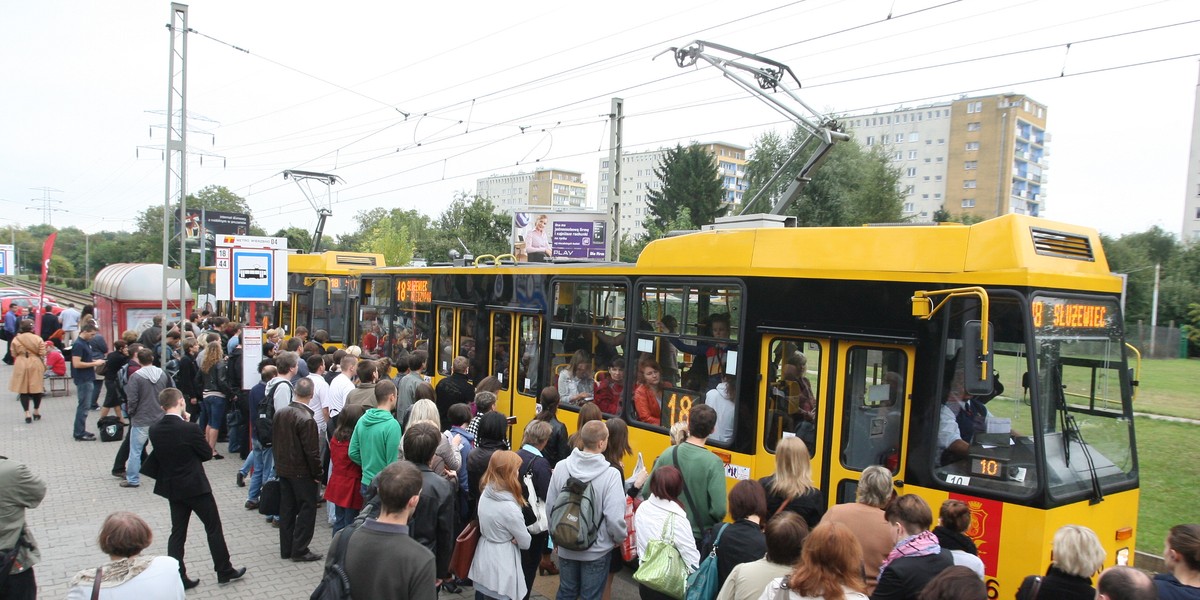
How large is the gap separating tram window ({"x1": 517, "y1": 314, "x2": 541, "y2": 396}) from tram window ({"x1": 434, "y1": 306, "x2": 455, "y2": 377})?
2.20 m

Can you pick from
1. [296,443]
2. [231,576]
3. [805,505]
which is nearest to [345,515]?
[296,443]

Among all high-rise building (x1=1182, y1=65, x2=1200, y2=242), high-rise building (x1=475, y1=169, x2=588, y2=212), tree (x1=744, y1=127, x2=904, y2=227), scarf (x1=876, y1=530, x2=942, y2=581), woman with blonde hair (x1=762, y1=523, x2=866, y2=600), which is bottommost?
scarf (x1=876, y1=530, x2=942, y2=581)

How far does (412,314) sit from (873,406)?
9069mm

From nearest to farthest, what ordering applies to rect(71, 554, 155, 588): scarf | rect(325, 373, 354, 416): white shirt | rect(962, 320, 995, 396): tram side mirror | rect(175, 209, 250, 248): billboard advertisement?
rect(71, 554, 155, 588): scarf → rect(962, 320, 995, 396): tram side mirror → rect(325, 373, 354, 416): white shirt → rect(175, 209, 250, 248): billboard advertisement

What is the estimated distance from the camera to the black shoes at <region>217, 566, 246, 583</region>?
6.68m

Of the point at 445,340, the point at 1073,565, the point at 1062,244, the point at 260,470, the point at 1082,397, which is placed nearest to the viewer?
the point at 1073,565

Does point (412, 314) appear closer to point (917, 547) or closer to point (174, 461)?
point (174, 461)

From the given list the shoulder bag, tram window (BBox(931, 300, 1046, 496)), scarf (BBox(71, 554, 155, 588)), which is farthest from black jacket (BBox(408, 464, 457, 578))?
tram window (BBox(931, 300, 1046, 496))

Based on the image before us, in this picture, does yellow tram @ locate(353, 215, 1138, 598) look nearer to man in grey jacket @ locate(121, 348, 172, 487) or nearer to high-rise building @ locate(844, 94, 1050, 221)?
man in grey jacket @ locate(121, 348, 172, 487)

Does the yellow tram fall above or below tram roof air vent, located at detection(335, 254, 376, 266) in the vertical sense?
below

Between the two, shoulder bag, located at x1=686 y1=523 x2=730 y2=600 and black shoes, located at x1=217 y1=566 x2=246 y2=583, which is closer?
shoulder bag, located at x1=686 y1=523 x2=730 y2=600

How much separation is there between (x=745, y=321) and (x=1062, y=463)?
259 cm

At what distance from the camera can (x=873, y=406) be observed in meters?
5.91

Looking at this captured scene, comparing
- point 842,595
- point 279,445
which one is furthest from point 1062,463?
point 279,445
